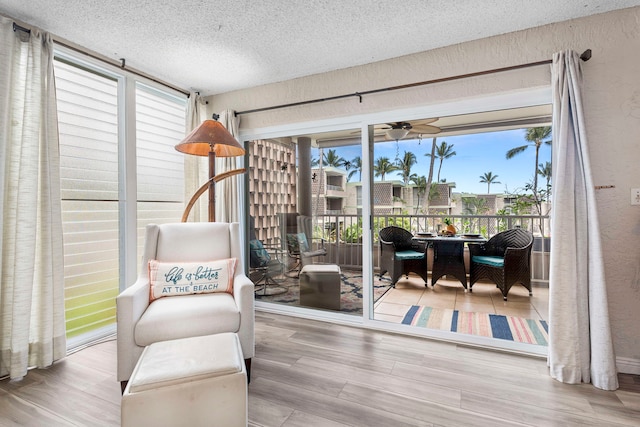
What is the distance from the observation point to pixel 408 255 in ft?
13.7

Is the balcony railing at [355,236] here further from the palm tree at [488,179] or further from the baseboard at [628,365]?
the baseboard at [628,365]

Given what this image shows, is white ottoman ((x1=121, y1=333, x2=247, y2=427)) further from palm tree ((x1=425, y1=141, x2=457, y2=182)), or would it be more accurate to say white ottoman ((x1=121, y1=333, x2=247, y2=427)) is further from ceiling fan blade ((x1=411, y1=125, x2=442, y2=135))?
palm tree ((x1=425, y1=141, x2=457, y2=182))

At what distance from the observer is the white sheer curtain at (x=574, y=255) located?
1979 mm

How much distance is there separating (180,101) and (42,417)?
3.06m

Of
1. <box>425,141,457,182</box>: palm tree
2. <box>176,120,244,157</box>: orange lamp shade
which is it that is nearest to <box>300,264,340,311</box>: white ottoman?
<box>176,120,244,157</box>: orange lamp shade

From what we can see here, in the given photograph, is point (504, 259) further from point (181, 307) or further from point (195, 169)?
point (195, 169)

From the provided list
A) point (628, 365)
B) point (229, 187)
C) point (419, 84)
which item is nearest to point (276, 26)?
point (419, 84)

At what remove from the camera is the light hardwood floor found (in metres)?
1.65

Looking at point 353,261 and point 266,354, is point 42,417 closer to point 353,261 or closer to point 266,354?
point 266,354

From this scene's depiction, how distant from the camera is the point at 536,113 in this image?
8.57ft

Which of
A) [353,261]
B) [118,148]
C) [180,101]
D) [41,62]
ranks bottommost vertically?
[353,261]

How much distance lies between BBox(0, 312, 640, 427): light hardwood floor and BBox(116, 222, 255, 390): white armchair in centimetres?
27

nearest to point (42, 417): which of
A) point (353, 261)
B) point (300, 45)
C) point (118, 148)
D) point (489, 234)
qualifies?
point (118, 148)

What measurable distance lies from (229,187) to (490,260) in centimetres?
332
